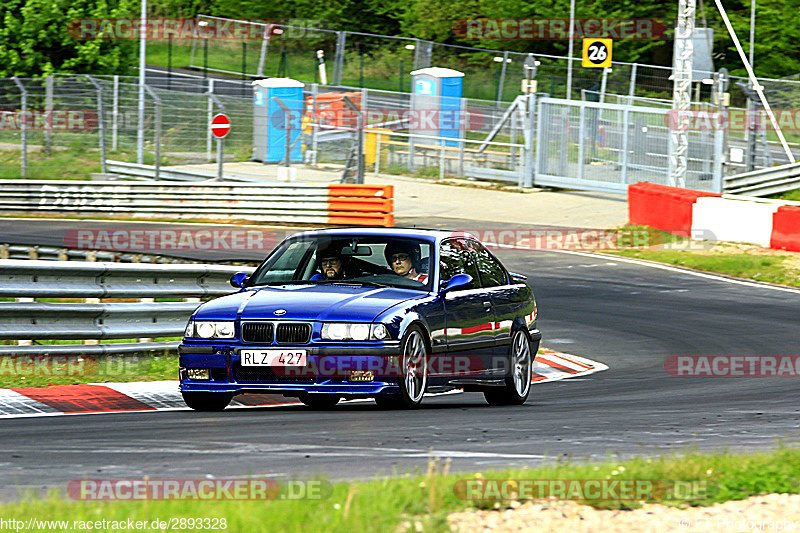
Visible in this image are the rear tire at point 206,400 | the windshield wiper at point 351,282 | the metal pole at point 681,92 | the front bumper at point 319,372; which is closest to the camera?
the front bumper at point 319,372

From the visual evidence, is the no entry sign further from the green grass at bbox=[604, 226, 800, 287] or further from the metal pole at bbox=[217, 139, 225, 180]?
the green grass at bbox=[604, 226, 800, 287]

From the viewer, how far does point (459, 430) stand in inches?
339

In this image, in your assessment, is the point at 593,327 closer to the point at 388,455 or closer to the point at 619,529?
the point at 388,455

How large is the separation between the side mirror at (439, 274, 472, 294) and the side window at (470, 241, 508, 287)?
30.0 inches

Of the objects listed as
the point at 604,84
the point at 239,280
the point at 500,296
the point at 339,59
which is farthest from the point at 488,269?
the point at 339,59

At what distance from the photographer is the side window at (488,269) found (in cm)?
1121

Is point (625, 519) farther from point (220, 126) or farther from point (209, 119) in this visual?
point (209, 119)

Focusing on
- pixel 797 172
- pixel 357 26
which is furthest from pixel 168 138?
pixel 357 26

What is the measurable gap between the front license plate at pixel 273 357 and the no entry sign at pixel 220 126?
21.6 metres

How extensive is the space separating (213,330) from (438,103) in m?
28.7

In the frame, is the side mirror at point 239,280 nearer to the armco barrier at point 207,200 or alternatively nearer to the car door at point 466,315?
the car door at point 466,315

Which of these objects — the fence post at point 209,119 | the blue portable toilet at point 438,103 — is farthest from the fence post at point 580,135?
the fence post at point 209,119

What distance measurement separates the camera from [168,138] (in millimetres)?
31422

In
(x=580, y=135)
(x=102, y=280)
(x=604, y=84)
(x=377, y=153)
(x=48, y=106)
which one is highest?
(x=604, y=84)
